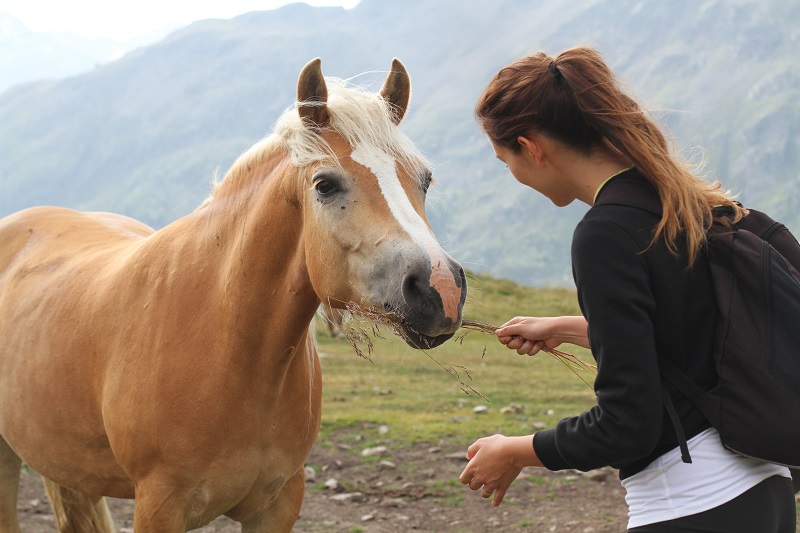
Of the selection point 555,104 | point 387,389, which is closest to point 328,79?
point 555,104

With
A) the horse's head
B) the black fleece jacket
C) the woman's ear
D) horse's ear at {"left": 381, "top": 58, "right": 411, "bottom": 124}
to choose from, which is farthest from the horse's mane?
the black fleece jacket

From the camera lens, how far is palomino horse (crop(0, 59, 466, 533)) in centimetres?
278

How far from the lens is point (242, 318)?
3176 mm

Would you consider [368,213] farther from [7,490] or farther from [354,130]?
[7,490]

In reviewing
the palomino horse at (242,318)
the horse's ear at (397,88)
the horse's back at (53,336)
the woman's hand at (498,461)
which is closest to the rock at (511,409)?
the horse's back at (53,336)

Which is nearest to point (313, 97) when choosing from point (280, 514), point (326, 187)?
point (326, 187)

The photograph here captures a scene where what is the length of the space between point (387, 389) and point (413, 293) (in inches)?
337

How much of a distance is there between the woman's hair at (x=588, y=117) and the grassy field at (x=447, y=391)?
3914 mm

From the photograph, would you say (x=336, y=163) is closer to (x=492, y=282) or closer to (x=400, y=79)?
(x=400, y=79)

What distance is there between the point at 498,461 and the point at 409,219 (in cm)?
86

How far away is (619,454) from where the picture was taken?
2.02 metres

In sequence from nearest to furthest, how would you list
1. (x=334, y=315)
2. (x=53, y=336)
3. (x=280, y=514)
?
1. (x=334, y=315)
2. (x=280, y=514)
3. (x=53, y=336)

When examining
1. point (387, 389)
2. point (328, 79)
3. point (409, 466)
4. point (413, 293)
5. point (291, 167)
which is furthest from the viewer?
point (387, 389)

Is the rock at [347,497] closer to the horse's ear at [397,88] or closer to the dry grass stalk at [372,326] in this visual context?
the dry grass stalk at [372,326]
